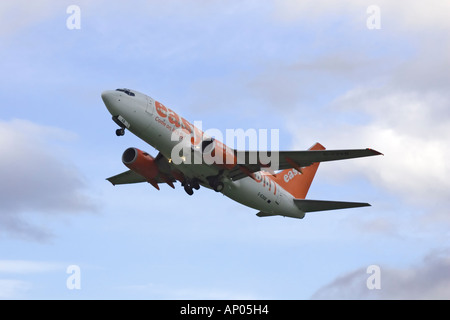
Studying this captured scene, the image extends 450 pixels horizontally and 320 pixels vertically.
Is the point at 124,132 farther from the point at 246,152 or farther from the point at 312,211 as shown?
the point at 312,211

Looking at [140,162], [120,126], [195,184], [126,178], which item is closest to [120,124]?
[120,126]

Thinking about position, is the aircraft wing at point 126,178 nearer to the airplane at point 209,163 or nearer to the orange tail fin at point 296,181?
the airplane at point 209,163

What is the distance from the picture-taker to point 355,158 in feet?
159

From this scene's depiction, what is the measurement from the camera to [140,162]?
2101 inches

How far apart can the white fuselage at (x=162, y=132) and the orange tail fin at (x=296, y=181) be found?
375 centimetres

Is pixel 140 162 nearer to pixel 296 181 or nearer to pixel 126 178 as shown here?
pixel 126 178

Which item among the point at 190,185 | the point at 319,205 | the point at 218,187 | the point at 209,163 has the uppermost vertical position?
the point at 209,163

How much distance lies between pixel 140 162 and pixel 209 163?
5.71m

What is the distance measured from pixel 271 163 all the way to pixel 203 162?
4.95 meters

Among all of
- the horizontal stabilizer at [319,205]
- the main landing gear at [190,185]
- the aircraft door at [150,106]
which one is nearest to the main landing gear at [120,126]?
the aircraft door at [150,106]

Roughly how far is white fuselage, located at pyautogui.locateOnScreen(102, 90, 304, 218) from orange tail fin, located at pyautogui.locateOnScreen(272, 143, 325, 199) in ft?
12.3

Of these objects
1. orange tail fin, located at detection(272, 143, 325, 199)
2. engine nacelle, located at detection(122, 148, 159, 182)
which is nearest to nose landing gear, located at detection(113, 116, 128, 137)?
engine nacelle, located at detection(122, 148, 159, 182)

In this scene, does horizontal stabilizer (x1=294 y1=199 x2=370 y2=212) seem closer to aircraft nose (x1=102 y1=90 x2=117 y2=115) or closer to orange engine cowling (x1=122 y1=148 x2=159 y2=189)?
orange engine cowling (x1=122 y1=148 x2=159 y2=189)

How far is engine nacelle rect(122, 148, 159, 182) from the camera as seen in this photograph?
2095 inches
